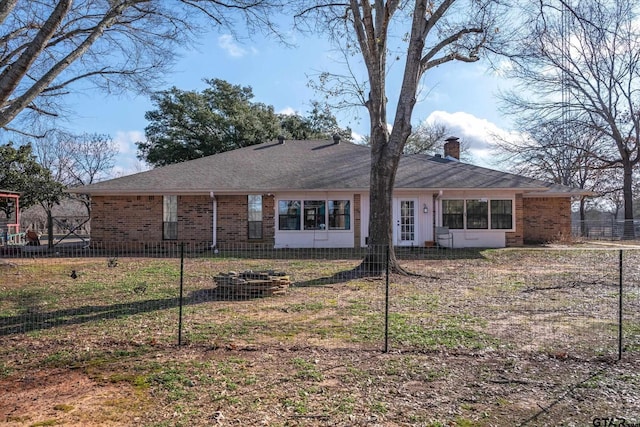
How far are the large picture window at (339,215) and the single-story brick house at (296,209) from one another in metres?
0.04

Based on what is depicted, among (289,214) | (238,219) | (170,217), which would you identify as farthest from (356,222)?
(170,217)

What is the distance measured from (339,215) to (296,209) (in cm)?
171

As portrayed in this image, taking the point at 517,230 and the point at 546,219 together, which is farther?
the point at 546,219

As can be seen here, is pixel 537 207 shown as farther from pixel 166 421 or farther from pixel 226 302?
pixel 166 421

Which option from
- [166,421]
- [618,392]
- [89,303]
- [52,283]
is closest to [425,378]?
[618,392]

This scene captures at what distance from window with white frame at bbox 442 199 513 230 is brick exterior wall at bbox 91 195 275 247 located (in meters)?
7.16

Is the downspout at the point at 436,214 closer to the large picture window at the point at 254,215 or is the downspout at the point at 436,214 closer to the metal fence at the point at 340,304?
the metal fence at the point at 340,304

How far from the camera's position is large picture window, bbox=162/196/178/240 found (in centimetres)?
1662

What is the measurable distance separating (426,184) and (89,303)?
12.3 meters

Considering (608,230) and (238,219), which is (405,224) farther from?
(608,230)

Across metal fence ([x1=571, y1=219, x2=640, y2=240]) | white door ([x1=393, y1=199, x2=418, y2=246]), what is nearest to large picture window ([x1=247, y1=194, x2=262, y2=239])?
white door ([x1=393, y1=199, x2=418, y2=246])

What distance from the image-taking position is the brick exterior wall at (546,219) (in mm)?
18922

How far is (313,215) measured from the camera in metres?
16.4

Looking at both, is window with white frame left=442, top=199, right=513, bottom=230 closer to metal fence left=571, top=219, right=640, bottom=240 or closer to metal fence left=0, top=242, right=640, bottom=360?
metal fence left=0, top=242, right=640, bottom=360
